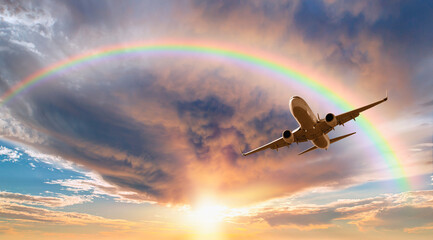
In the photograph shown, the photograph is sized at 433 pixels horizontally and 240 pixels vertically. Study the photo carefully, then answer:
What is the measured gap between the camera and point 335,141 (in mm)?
46250

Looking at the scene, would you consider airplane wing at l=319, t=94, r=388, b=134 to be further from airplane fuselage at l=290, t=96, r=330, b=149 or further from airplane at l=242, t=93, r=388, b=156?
airplane fuselage at l=290, t=96, r=330, b=149

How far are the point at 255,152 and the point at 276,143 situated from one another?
4551mm

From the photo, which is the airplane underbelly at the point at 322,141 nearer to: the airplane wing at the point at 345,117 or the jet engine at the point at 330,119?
the airplane wing at the point at 345,117

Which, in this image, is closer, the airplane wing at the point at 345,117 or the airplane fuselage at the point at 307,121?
the airplane fuselage at the point at 307,121

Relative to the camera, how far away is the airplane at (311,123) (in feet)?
Answer: 111

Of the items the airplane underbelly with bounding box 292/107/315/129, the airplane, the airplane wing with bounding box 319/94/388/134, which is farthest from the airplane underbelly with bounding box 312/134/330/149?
the airplane underbelly with bounding box 292/107/315/129

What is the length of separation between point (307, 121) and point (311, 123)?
1181 mm

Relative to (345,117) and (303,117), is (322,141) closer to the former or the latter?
(345,117)

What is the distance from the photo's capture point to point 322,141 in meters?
41.6

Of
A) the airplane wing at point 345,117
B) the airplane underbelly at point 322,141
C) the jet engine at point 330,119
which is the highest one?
the airplane wing at point 345,117

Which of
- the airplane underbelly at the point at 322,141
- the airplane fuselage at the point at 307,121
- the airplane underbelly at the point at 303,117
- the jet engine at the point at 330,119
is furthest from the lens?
the airplane underbelly at the point at 322,141

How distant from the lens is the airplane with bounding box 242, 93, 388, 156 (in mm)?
33844

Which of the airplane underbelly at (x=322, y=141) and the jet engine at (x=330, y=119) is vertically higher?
the jet engine at (x=330, y=119)

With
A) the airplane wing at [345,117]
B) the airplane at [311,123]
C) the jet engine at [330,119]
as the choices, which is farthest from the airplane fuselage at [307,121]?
the jet engine at [330,119]
